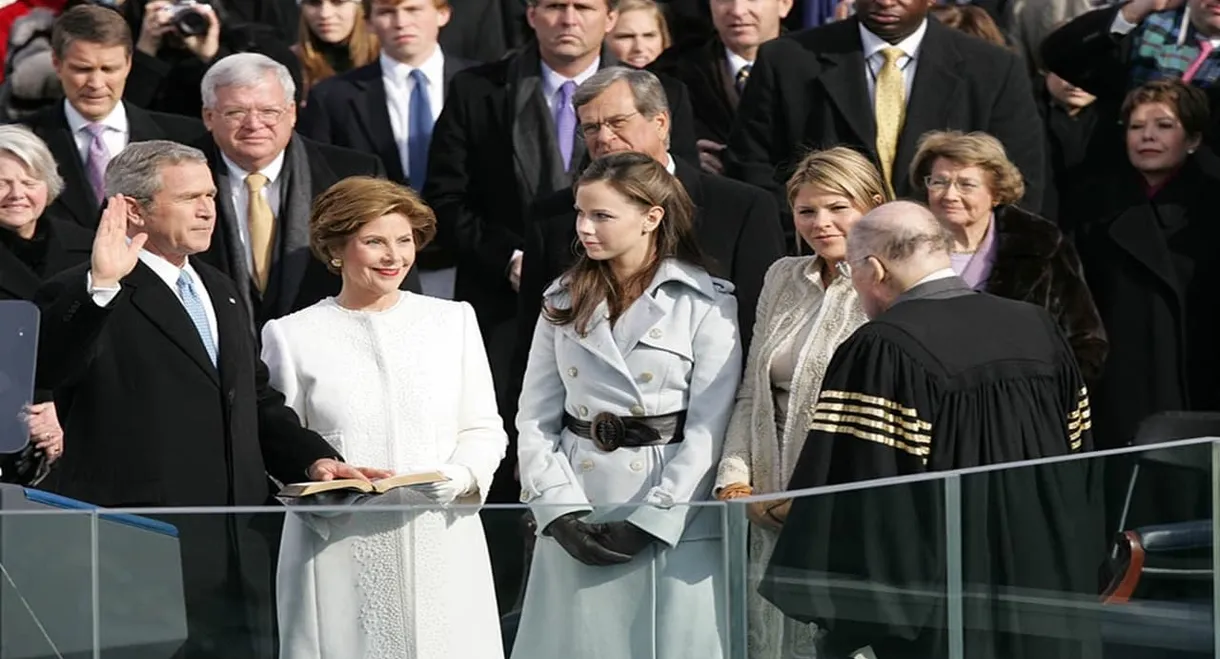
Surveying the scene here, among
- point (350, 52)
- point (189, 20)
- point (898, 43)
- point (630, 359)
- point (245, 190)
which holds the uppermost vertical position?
point (189, 20)

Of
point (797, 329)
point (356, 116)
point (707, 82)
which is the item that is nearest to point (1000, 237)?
point (797, 329)

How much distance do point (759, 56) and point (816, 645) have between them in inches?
149

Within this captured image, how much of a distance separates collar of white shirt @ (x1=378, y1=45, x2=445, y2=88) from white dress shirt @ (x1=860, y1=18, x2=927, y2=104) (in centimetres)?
181

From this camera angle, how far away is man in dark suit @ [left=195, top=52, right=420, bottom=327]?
29.0 feet

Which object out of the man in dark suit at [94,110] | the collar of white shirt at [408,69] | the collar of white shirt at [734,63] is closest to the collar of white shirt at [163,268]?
A: the man in dark suit at [94,110]

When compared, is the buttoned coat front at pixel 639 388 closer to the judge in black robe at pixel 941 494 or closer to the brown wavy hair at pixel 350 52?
the judge in black robe at pixel 941 494

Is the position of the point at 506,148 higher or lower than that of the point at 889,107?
lower

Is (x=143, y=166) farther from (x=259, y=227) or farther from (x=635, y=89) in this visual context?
(x=635, y=89)

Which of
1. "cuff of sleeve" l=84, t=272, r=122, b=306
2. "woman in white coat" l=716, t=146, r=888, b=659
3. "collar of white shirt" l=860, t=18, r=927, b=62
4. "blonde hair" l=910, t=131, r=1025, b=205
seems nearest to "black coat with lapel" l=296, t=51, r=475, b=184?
"collar of white shirt" l=860, t=18, r=927, b=62

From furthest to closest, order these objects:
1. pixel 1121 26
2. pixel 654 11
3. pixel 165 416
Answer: pixel 654 11
pixel 1121 26
pixel 165 416

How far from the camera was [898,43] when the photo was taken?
9531mm

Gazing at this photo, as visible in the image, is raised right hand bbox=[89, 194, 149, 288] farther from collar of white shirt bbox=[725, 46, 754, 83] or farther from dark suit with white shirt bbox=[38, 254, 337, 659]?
collar of white shirt bbox=[725, 46, 754, 83]

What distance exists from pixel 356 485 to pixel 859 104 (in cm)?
343

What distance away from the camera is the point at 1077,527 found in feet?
21.5
